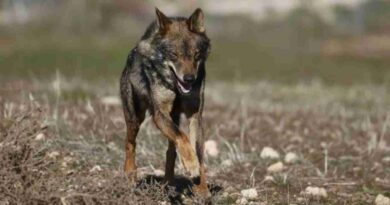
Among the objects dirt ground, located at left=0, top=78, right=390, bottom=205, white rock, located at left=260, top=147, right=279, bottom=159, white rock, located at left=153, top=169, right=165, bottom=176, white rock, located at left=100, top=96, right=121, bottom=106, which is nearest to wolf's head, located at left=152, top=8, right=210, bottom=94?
dirt ground, located at left=0, top=78, right=390, bottom=205

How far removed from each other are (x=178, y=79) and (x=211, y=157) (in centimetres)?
359

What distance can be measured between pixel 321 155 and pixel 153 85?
15.2 feet

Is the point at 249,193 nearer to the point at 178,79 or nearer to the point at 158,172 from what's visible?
the point at 158,172

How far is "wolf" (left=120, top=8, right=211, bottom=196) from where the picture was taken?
7.68m

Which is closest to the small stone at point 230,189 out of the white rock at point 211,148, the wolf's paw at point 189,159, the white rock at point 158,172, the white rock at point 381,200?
the white rock at point 158,172

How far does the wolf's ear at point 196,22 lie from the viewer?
26.5 ft

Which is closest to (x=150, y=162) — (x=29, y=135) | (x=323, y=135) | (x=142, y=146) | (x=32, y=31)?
(x=142, y=146)

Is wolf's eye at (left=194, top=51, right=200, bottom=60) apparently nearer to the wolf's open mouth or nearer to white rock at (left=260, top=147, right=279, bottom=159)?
the wolf's open mouth

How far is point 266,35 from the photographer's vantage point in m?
62.7

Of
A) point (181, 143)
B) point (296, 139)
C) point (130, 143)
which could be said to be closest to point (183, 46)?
point (181, 143)

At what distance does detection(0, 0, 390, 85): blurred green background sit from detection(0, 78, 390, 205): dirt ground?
69.4 ft

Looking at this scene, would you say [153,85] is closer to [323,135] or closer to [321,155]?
[321,155]

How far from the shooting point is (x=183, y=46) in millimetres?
7883

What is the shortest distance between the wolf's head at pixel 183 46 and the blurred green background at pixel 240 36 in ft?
91.8
